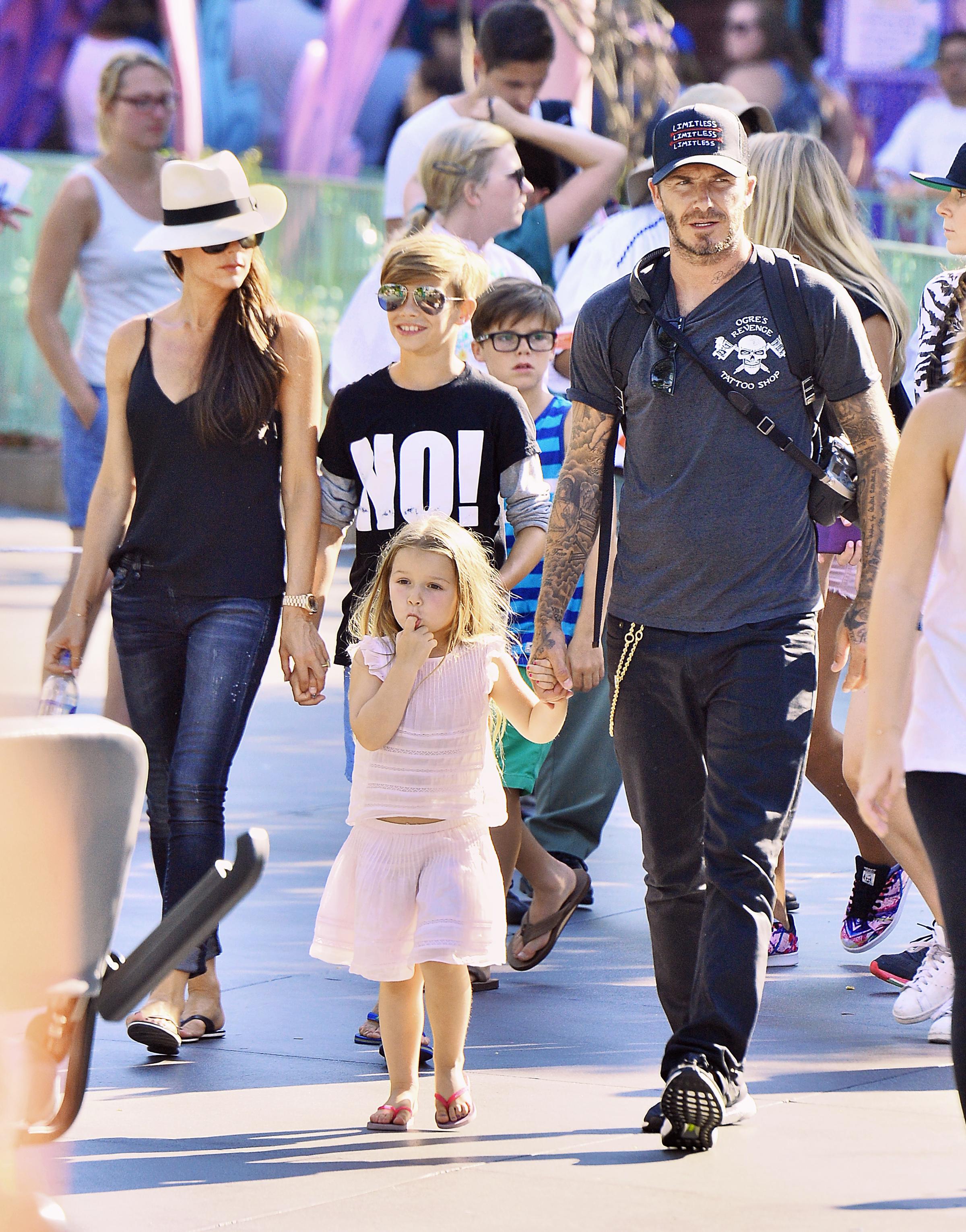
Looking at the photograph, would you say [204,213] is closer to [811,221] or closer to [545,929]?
[811,221]

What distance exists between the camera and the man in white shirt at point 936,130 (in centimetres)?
1466

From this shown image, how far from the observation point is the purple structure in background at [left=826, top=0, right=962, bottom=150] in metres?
20.0

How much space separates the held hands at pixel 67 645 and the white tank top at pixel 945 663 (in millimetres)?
2326

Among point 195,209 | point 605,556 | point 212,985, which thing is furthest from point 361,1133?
point 195,209

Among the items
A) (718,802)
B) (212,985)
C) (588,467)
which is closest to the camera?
(718,802)

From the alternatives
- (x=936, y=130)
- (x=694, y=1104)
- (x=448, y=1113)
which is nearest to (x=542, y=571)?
(x=448, y=1113)

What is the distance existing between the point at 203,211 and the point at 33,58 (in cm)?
1936

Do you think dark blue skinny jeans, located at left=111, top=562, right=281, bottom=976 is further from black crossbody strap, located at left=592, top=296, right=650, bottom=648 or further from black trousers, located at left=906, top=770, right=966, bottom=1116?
black trousers, located at left=906, top=770, right=966, bottom=1116

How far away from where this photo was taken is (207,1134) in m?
4.37

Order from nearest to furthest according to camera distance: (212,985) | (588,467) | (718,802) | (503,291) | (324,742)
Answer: (718,802), (588,467), (212,985), (503,291), (324,742)

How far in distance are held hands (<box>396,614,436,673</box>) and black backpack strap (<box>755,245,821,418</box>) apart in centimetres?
95

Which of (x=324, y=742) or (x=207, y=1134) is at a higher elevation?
(x=207, y=1134)

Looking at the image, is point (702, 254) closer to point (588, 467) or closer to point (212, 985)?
point (588, 467)

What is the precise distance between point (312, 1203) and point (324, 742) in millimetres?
5308
